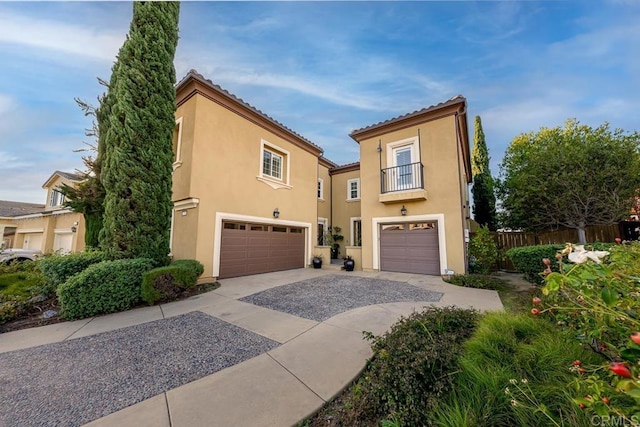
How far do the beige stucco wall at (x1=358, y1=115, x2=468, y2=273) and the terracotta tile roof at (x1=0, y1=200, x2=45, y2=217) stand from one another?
25396 millimetres

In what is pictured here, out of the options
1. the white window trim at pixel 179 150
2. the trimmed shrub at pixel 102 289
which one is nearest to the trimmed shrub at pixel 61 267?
the trimmed shrub at pixel 102 289

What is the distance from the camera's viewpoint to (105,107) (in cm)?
800

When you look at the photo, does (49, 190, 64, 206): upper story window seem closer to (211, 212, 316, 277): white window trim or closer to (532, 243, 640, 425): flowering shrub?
(211, 212, 316, 277): white window trim

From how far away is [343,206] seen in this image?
15773 millimetres

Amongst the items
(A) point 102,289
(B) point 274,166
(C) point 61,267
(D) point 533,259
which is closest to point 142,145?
(C) point 61,267

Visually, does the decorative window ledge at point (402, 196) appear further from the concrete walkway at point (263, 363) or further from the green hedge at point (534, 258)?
the concrete walkway at point (263, 363)

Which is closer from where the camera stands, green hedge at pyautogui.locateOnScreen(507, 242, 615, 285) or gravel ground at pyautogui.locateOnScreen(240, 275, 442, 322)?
gravel ground at pyautogui.locateOnScreen(240, 275, 442, 322)

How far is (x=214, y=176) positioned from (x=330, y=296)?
232 inches

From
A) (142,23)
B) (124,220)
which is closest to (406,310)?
(124,220)

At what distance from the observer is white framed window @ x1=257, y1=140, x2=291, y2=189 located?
10.1 metres

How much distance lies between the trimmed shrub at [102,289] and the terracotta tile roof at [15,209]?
21.4 metres

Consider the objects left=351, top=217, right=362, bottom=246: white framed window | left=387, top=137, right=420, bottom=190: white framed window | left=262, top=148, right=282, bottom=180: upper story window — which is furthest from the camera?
left=351, top=217, right=362, bottom=246: white framed window

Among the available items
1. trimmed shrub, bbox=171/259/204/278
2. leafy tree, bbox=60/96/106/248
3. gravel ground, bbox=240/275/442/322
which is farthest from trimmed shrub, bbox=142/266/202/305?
leafy tree, bbox=60/96/106/248

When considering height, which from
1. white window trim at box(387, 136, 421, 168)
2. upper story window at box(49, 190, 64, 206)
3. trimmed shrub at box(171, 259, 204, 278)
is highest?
white window trim at box(387, 136, 421, 168)
